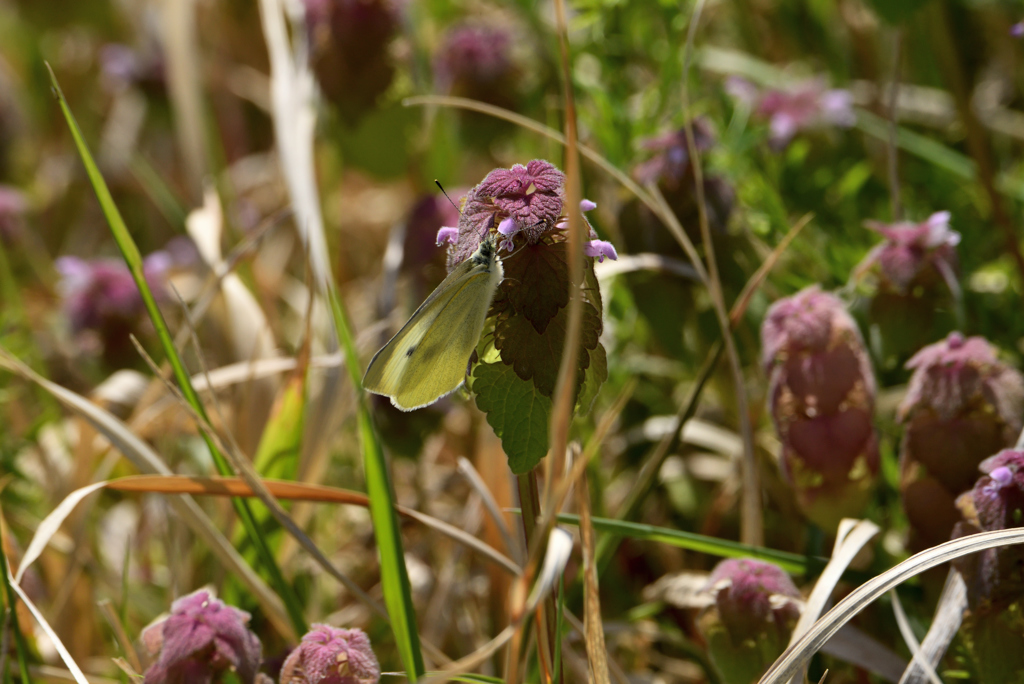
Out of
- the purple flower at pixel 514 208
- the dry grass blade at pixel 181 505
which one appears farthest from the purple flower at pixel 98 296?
the purple flower at pixel 514 208

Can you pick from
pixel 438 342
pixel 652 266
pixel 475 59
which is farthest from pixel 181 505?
pixel 475 59

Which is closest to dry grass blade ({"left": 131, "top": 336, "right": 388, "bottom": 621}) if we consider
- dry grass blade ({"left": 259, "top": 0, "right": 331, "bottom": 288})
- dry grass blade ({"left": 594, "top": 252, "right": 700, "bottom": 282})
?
dry grass blade ({"left": 259, "top": 0, "right": 331, "bottom": 288})

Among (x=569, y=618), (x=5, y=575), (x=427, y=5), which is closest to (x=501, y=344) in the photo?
(x=569, y=618)

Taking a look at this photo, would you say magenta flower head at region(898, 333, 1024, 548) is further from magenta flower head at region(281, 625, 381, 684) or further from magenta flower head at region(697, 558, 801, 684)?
magenta flower head at region(281, 625, 381, 684)

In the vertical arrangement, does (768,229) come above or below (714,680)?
above

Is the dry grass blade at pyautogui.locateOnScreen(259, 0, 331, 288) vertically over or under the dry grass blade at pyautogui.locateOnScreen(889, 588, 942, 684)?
over

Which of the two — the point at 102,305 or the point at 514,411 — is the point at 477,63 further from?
the point at 514,411

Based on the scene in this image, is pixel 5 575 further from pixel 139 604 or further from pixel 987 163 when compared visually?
pixel 987 163
